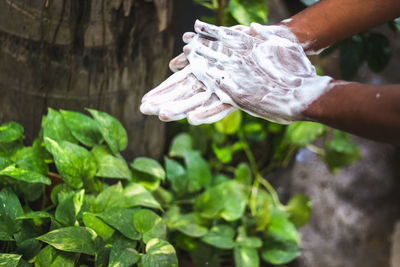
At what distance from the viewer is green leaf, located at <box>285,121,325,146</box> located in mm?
2043

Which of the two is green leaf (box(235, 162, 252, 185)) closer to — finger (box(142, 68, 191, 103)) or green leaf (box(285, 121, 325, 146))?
green leaf (box(285, 121, 325, 146))

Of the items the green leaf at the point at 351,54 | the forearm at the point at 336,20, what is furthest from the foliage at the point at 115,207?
the forearm at the point at 336,20

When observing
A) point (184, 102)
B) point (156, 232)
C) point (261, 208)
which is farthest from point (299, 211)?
point (184, 102)

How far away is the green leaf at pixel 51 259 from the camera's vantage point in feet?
3.80

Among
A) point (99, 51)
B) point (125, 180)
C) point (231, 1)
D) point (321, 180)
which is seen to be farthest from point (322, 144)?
point (99, 51)

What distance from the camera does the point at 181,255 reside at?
5.50 feet

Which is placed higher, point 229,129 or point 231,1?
point 231,1

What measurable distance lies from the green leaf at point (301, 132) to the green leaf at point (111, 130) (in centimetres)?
89

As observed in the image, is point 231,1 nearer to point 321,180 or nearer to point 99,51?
point 99,51

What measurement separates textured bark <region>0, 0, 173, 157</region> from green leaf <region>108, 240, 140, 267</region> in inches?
17.7

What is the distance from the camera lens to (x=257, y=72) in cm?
112

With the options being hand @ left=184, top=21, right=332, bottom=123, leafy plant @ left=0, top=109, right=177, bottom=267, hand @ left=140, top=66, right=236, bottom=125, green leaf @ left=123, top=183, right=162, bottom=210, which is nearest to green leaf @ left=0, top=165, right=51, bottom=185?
leafy plant @ left=0, top=109, right=177, bottom=267

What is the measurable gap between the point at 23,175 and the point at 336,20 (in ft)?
2.92

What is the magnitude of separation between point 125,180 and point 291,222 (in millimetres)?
744
